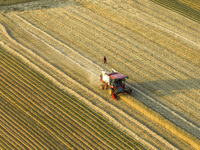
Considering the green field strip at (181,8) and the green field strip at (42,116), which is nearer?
the green field strip at (42,116)

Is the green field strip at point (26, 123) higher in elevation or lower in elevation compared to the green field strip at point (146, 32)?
lower

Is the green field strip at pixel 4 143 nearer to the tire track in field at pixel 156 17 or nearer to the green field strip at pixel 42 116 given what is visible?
the green field strip at pixel 42 116

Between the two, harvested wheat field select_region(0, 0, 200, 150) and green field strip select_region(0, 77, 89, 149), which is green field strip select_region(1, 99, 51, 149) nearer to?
harvested wheat field select_region(0, 0, 200, 150)

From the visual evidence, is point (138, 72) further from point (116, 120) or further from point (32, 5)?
point (32, 5)

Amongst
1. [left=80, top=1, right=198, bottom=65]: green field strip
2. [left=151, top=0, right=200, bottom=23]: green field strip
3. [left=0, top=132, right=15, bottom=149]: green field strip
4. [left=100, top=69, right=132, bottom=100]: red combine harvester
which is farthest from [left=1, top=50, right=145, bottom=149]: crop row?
[left=151, top=0, right=200, bottom=23]: green field strip

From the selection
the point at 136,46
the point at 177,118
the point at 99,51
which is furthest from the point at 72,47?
the point at 177,118

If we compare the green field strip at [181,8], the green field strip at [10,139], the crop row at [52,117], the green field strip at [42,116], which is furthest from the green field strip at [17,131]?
the green field strip at [181,8]
